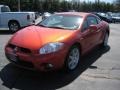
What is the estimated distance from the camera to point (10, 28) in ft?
51.1

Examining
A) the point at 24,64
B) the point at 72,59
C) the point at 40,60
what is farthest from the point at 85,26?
the point at 24,64

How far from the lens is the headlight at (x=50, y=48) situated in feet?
18.5

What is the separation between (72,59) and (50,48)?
0.95 metres

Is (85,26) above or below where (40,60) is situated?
above

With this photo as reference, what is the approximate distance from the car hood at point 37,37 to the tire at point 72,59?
1.34ft

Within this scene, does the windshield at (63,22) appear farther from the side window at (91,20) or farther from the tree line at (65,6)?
the tree line at (65,6)

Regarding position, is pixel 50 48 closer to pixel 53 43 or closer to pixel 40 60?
pixel 53 43

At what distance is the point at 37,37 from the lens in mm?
6133

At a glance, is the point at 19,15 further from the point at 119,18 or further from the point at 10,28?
the point at 119,18

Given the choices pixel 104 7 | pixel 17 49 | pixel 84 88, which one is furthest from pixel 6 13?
pixel 104 7

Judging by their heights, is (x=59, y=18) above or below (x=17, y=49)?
above

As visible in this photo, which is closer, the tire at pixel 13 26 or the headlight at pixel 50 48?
the headlight at pixel 50 48

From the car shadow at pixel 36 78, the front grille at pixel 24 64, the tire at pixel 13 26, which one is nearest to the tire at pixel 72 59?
the car shadow at pixel 36 78

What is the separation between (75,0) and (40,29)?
3093 inches
